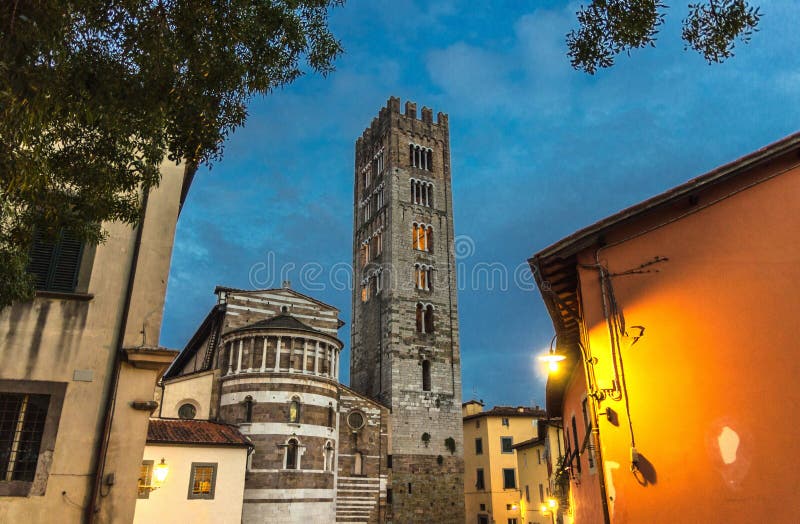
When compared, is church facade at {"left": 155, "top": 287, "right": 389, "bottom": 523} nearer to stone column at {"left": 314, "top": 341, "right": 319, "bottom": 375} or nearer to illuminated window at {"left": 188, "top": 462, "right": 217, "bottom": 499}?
stone column at {"left": 314, "top": 341, "right": 319, "bottom": 375}

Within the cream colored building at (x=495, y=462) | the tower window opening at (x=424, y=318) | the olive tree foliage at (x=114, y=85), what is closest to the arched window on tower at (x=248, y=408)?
the tower window opening at (x=424, y=318)

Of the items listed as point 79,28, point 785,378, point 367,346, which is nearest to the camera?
point 79,28

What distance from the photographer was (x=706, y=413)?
8141 millimetres

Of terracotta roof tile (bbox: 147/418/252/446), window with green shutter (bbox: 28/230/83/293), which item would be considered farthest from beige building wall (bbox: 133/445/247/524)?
window with green shutter (bbox: 28/230/83/293)

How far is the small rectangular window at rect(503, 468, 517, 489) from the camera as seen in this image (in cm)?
4847

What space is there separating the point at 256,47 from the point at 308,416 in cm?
2835

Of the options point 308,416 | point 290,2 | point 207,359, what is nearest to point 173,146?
point 290,2

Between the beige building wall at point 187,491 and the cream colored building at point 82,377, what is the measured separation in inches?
600

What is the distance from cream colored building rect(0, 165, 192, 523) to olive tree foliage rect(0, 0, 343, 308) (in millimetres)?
1667

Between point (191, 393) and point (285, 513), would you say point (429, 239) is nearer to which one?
point (191, 393)

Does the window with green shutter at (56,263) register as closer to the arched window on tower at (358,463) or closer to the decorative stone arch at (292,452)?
the decorative stone arch at (292,452)

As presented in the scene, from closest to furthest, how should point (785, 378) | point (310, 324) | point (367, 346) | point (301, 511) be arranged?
point (785, 378) < point (301, 511) < point (310, 324) < point (367, 346)

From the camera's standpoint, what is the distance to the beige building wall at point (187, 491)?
76.5 feet

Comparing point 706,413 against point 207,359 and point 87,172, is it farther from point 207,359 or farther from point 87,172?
point 207,359
